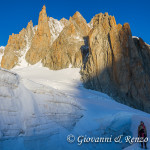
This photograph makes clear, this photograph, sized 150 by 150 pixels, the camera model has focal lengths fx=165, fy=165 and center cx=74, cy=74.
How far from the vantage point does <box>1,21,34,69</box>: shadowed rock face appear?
63.6 meters

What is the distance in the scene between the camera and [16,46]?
69.1m

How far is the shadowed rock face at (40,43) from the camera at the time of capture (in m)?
60.2

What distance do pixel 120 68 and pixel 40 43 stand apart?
38483 mm

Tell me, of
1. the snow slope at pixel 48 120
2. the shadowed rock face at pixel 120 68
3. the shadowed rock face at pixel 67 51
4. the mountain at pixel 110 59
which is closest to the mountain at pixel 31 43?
the shadowed rock face at pixel 67 51

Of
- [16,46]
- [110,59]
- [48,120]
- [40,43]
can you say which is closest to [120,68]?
[110,59]

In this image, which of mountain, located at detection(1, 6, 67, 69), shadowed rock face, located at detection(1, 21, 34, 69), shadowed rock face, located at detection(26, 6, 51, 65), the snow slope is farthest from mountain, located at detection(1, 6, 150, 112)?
the snow slope

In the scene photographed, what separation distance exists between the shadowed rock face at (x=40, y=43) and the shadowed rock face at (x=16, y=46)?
18.4 ft

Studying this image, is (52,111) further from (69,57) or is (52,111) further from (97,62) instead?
(69,57)

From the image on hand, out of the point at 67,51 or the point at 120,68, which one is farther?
the point at 67,51

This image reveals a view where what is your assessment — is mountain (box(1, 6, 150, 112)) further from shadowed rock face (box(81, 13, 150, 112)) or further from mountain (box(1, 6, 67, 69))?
mountain (box(1, 6, 67, 69))

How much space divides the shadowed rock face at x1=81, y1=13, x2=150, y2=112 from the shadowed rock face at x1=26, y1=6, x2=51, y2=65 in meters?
27.3

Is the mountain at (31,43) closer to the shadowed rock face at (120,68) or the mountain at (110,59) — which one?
the mountain at (110,59)

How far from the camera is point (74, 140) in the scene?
396 inches

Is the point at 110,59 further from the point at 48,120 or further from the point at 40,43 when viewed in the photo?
the point at 40,43
